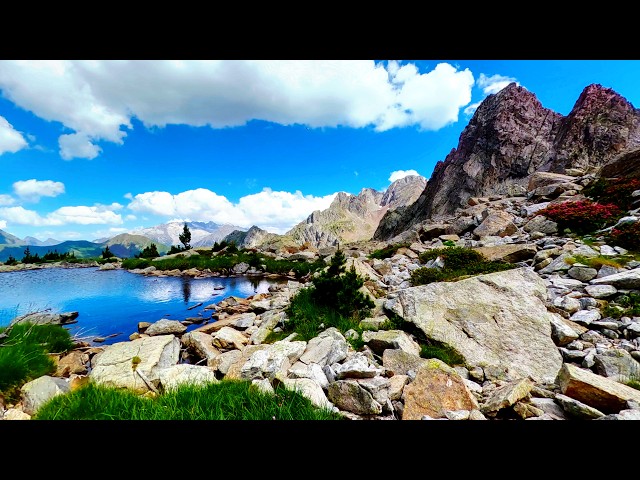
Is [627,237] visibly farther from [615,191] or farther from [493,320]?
[493,320]

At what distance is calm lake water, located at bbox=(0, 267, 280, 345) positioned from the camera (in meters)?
10.3

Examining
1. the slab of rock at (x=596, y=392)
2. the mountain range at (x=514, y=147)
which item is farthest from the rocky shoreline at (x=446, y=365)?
the mountain range at (x=514, y=147)

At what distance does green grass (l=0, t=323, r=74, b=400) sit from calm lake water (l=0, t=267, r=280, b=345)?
A: 0.61 meters

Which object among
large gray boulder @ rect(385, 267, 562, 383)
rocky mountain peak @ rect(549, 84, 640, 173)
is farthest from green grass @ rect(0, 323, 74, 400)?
rocky mountain peak @ rect(549, 84, 640, 173)

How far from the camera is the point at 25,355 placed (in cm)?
514

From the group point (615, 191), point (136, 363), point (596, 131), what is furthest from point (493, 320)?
point (596, 131)

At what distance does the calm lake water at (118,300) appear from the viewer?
10.3 m

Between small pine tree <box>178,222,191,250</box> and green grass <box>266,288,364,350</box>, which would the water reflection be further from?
small pine tree <box>178,222,191,250</box>

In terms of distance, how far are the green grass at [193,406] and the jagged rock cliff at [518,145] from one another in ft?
207

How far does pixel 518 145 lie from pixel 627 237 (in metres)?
92.5

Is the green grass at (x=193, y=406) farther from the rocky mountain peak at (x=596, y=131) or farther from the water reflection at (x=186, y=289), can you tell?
the rocky mountain peak at (x=596, y=131)
